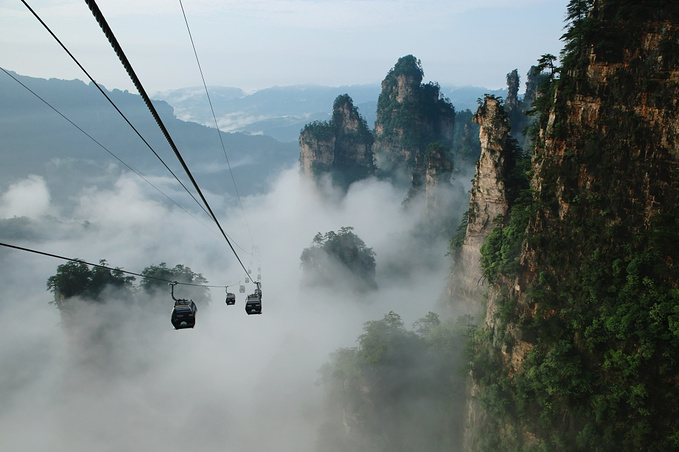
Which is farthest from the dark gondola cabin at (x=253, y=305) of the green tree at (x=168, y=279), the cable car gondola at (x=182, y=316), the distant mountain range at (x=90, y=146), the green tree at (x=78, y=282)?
the distant mountain range at (x=90, y=146)

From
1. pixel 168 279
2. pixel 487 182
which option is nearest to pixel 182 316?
pixel 487 182

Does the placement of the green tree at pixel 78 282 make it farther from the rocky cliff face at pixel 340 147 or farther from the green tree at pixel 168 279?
the rocky cliff face at pixel 340 147

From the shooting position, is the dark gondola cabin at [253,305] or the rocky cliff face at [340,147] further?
the rocky cliff face at [340,147]

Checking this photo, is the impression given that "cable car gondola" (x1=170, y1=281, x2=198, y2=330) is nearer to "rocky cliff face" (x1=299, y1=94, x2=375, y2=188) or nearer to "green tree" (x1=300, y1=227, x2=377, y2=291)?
"green tree" (x1=300, y1=227, x2=377, y2=291)

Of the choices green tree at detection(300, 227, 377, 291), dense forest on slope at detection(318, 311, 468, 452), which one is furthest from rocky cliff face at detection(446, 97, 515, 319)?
green tree at detection(300, 227, 377, 291)

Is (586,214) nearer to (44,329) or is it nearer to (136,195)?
(44,329)

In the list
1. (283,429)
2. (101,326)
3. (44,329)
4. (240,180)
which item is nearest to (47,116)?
(240,180)

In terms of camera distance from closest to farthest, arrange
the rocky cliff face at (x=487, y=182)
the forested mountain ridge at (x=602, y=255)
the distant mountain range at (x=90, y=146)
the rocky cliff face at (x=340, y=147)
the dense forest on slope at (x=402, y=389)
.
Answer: the forested mountain ridge at (x=602, y=255), the dense forest on slope at (x=402, y=389), the rocky cliff face at (x=487, y=182), the rocky cliff face at (x=340, y=147), the distant mountain range at (x=90, y=146)
